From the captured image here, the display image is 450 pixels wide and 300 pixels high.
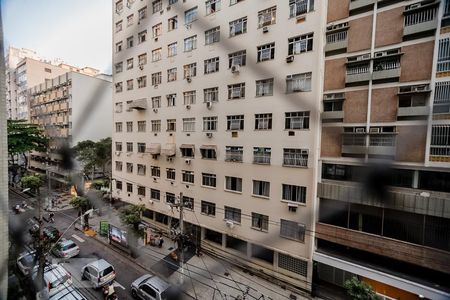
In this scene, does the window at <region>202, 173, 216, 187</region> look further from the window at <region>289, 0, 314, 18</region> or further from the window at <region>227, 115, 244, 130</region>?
the window at <region>289, 0, 314, 18</region>

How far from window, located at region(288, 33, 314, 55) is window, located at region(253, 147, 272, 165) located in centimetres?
158

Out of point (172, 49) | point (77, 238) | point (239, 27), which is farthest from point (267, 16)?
point (77, 238)

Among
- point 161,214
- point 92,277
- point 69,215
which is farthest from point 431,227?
point 69,215

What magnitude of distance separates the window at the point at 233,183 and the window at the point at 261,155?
551 millimetres

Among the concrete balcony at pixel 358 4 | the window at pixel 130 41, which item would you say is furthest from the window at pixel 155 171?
the window at pixel 130 41

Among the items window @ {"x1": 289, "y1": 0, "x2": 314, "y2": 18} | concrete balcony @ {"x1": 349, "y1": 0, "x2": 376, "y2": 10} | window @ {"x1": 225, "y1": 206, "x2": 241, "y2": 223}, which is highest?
window @ {"x1": 289, "y1": 0, "x2": 314, "y2": 18}

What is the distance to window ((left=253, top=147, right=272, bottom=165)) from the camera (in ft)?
12.4

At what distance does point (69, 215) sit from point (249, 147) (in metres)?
4.64

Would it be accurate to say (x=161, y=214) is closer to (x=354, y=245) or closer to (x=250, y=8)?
(x=354, y=245)

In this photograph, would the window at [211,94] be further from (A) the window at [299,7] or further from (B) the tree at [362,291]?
(B) the tree at [362,291]

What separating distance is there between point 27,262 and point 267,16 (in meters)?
4.16

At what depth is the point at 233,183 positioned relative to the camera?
14.0ft

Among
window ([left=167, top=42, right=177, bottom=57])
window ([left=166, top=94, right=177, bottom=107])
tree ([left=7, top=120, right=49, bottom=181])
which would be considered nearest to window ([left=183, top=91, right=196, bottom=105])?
window ([left=166, top=94, right=177, bottom=107])

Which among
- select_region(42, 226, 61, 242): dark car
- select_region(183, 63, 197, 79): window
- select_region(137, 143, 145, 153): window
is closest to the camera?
select_region(42, 226, 61, 242): dark car
